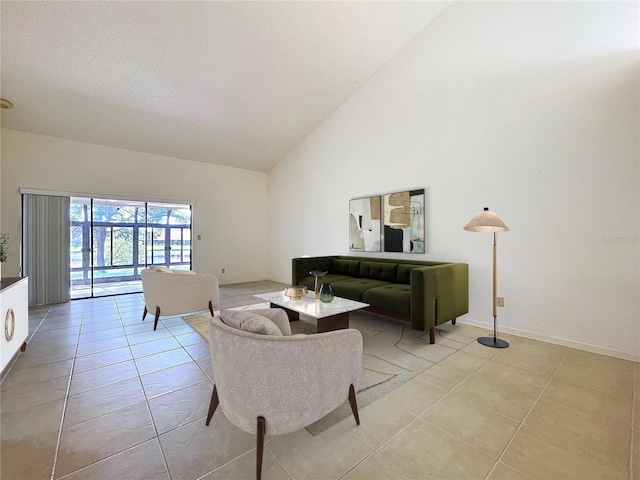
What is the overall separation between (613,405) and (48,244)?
7530mm

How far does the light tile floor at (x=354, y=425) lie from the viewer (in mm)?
1380

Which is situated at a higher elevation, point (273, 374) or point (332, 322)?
point (273, 374)

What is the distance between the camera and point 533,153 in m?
3.12

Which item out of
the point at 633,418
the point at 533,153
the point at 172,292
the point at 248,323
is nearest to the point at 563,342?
the point at 633,418

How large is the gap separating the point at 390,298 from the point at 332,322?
81 cm

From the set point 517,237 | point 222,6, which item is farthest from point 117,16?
point 517,237

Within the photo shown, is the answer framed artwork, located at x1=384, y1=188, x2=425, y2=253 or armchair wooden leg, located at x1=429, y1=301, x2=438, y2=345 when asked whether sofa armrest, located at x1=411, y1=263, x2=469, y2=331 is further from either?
framed artwork, located at x1=384, y1=188, x2=425, y2=253

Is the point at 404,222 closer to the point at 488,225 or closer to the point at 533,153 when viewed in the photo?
the point at 488,225

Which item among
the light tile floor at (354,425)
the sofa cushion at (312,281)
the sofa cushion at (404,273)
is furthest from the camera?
the sofa cushion at (312,281)

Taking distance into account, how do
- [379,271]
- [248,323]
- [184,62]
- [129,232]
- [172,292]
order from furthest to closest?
[129,232], [379,271], [184,62], [172,292], [248,323]

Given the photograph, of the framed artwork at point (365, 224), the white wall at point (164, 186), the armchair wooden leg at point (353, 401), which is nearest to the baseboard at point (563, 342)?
the framed artwork at point (365, 224)

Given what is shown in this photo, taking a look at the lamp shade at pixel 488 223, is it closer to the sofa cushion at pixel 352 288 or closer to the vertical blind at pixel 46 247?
the sofa cushion at pixel 352 288

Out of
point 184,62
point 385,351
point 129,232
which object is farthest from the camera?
point 129,232

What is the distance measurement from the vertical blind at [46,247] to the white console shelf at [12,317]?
2582 millimetres
